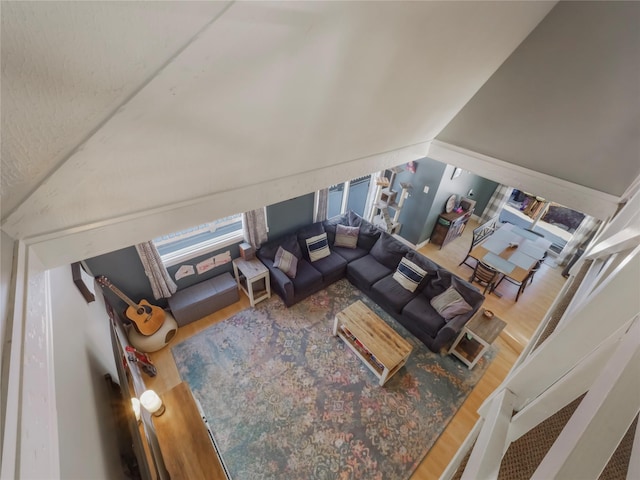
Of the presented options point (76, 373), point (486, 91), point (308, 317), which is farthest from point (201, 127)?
point (308, 317)

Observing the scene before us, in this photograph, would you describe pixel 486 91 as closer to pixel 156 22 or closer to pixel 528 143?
pixel 528 143

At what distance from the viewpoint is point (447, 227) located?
508 cm

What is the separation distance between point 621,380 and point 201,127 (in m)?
1.14

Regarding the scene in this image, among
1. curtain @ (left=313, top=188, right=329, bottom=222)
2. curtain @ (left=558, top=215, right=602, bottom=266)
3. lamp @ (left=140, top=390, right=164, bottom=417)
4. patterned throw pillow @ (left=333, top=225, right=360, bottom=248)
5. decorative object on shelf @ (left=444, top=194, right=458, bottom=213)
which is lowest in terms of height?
curtain @ (left=558, top=215, right=602, bottom=266)

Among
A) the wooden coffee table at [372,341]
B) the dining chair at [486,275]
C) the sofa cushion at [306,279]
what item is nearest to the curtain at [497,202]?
the dining chair at [486,275]

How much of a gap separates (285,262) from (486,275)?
11.0 ft

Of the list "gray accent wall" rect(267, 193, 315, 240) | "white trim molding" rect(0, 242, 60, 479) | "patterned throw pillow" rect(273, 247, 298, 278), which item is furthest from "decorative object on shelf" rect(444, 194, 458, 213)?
"white trim molding" rect(0, 242, 60, 479)

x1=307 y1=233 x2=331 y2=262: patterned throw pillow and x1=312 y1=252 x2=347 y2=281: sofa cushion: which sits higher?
x1=307 y1=233 x2=331 y2=262: patterned throw pillow

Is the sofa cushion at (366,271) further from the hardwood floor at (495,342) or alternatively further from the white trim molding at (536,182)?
the white trim molding at (536,182)

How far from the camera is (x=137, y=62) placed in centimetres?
61

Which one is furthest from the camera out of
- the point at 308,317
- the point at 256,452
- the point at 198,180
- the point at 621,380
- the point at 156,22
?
the point at 308,317

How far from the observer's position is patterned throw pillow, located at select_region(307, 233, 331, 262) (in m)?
4.20

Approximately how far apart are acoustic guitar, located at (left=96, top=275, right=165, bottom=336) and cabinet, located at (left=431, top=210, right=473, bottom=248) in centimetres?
504

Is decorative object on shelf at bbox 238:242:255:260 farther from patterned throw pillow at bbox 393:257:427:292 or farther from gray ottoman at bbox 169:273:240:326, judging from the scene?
patterned throw pillow at bbox 393:257:427:292
